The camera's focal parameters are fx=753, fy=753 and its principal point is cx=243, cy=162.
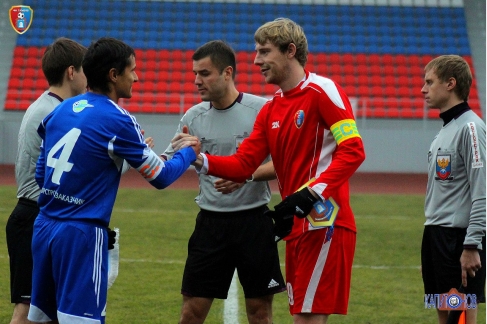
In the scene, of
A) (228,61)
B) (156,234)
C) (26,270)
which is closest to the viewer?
(26,270)

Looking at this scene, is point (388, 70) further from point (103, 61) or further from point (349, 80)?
point (103, 61)

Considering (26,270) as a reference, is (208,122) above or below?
above

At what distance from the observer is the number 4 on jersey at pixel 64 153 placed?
3664 mm

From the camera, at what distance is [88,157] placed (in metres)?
3.66

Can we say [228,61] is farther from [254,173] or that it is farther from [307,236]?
[307,236]

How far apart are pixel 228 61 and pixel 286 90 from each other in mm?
1000

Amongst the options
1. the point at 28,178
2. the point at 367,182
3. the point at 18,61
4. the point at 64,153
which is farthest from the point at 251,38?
the point at 64,153

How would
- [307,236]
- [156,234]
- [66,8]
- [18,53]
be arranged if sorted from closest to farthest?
[307,236], [156,234], [18,53], [66,8]

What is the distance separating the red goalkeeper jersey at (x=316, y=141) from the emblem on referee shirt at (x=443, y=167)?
831mm

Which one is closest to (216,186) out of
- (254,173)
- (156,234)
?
(254,173)

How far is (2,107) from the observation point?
22.5 meters

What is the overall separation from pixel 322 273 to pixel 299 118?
32.4 inches

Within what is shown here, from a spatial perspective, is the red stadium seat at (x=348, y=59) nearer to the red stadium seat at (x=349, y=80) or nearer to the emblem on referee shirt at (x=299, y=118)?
the red stadium seat at (x=349, y=80)

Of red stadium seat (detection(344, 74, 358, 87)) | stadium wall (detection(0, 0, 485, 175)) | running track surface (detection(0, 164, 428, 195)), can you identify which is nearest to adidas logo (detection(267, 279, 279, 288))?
running track surface (detection(0, 164, 428, 195))
